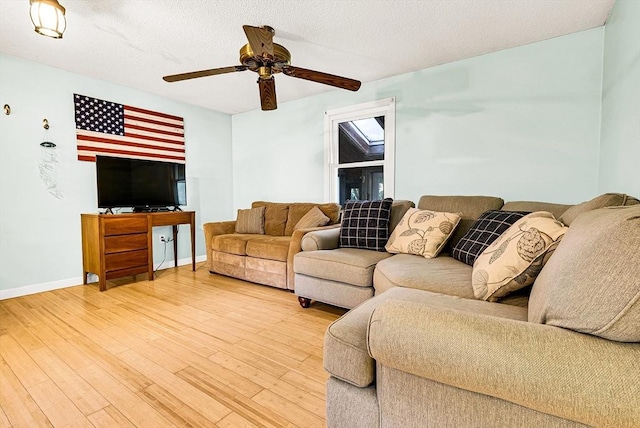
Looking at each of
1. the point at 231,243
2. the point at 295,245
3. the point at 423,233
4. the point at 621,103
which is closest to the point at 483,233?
the point at 423,233

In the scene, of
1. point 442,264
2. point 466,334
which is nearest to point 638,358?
point 466,334

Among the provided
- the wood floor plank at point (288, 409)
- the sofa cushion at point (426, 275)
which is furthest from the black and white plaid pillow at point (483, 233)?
the wood floor plank at point (288, 409)

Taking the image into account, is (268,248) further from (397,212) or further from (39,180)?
(39,180)

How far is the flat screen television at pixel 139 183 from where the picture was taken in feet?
11.1

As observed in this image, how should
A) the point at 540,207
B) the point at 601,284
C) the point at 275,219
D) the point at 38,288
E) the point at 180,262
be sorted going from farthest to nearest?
1. the point at 180,262
2. the point at 275,219
3. the point at 38,288
4. the point at 540,207
5. the point at 601,284

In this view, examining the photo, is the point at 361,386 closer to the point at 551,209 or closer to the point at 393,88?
the point at 551,209

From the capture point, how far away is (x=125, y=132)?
12.3 feet

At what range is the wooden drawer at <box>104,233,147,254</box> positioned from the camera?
10.4 feet

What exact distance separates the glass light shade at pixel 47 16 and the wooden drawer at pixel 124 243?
6.56ft

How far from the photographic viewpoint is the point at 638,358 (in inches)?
25.6

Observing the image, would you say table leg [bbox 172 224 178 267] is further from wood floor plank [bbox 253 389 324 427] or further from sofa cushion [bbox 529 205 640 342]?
sofa cushion [bbox 529 205 640 342]

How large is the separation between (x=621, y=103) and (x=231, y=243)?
3.62 metres

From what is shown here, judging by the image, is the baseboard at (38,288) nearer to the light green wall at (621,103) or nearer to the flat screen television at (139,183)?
the flat screen television at (139,183)

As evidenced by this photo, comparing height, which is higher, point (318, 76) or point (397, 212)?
point (318, 76)
